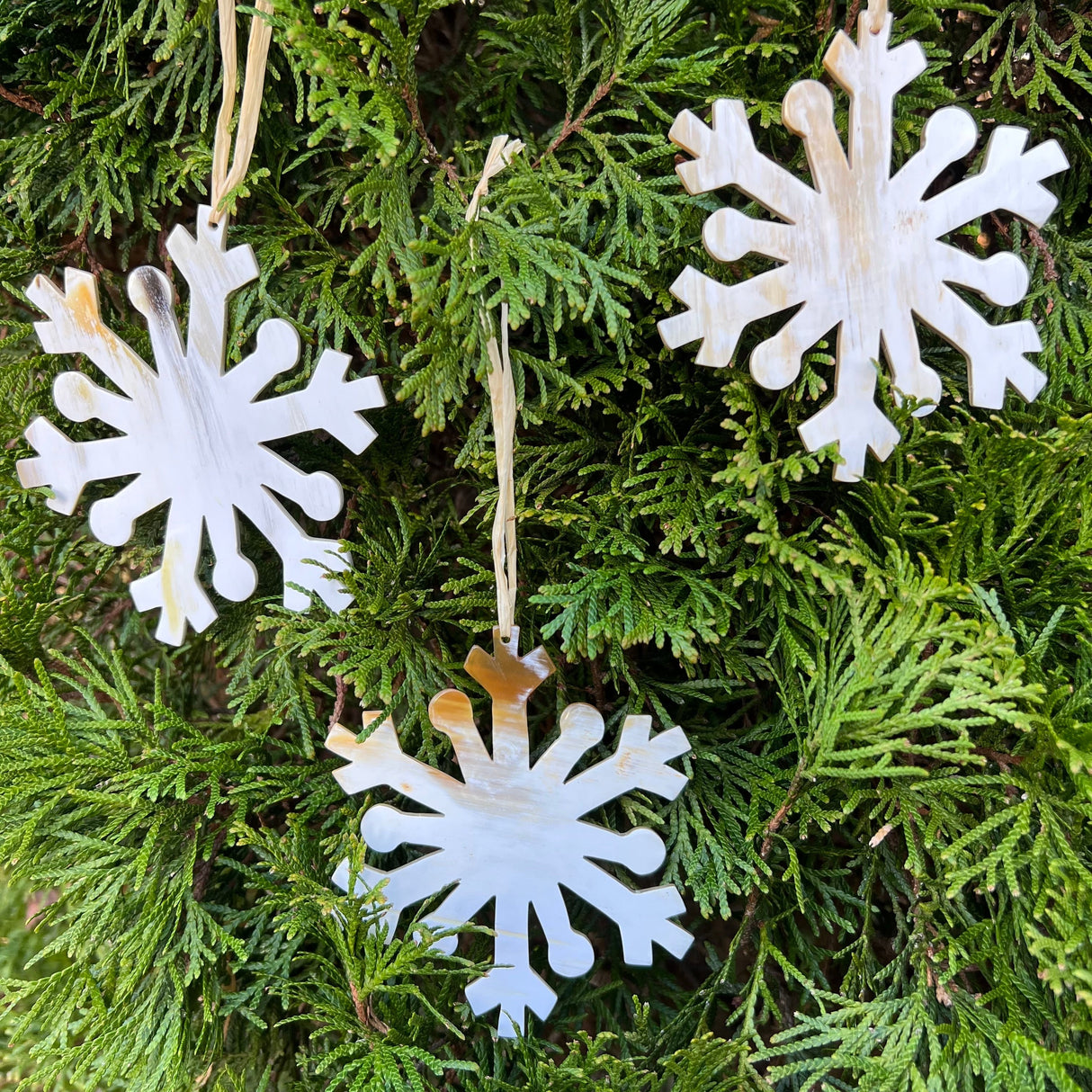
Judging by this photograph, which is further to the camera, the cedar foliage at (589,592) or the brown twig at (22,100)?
the brown twig at (22,100)

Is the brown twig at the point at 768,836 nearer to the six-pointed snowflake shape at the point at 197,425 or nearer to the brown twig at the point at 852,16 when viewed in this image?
the six-pointed snowflake shape at the point at 197,425

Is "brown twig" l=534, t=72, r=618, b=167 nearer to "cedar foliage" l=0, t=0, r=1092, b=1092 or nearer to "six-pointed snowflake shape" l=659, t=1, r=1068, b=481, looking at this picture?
"cedar foliage" l=0, t=0, r=1092, b=1092

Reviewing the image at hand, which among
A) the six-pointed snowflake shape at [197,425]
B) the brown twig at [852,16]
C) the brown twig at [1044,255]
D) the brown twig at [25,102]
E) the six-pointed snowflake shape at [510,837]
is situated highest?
the brown twig at [852,16]

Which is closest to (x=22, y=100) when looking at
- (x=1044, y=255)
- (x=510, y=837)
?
(x=510, y=837)

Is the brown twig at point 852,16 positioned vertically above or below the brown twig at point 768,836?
above

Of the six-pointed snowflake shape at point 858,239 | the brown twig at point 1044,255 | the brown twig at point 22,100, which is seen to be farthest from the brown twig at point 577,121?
the brown twig at point 22,100

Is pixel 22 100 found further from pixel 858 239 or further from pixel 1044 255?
pixel 1044 255

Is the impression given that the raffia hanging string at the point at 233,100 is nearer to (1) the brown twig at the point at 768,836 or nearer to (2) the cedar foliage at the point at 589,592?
(2) the cedar foliage at the point at 589,592
